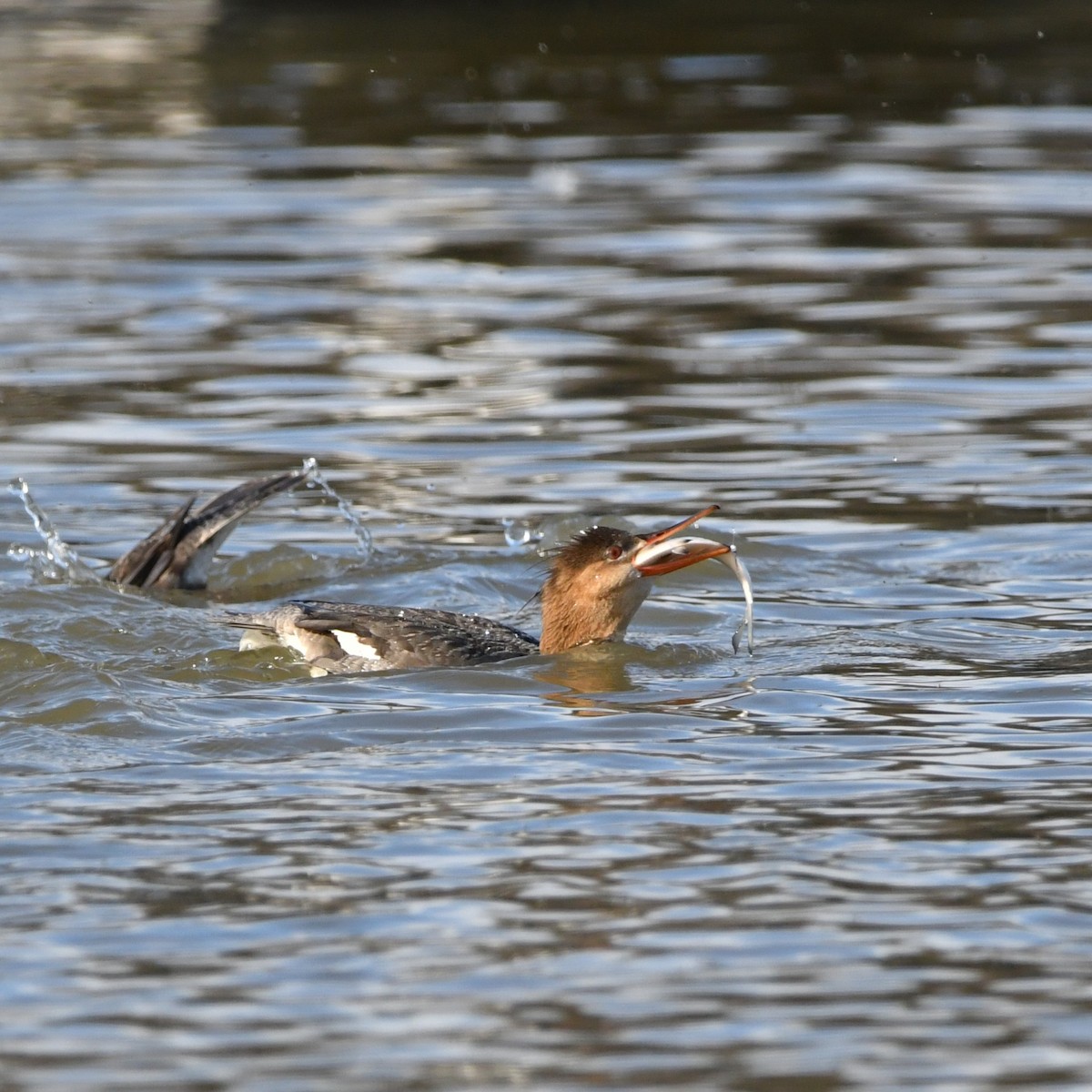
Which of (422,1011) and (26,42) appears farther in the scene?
(26,42)

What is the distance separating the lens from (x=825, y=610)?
10.7 meters

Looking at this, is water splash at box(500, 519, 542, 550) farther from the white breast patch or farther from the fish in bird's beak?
the white breast patch

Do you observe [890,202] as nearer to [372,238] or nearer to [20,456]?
[372,238]

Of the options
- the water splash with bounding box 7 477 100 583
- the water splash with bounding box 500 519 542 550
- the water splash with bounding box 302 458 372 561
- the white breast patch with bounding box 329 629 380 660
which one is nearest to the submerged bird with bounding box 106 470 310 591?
the water splash with bounding box 302 458 372 561

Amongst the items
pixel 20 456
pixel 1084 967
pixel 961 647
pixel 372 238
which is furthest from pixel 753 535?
pixel 372 238

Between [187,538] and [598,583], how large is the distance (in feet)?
7.72

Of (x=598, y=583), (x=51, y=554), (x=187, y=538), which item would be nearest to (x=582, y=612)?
(x=598, y=583)

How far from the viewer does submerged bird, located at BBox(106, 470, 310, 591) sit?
1127 cm

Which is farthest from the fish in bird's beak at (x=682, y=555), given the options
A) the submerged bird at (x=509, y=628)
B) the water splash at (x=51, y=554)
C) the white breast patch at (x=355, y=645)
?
the water splash at (x=51, y=554)

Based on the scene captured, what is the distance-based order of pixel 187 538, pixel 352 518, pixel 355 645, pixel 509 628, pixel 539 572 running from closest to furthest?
1. pixel 355 645
2. pixel 509 628
3. pixel 187 538
4. pixel 539 572
5. pixel 352 518

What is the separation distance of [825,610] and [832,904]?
14.1 ft

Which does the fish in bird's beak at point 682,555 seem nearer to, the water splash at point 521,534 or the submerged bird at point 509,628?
the submerged bird at point 509,628

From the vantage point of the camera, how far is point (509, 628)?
1052 cm

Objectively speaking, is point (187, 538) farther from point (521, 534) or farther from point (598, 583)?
point (598, 583)
